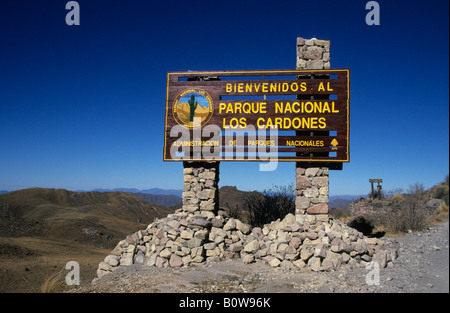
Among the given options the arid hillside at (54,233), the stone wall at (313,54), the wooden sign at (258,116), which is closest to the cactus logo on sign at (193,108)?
the wooden sign at (258,116)

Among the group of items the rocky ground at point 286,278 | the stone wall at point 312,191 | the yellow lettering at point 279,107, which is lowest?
the rocky ground at point 286,278

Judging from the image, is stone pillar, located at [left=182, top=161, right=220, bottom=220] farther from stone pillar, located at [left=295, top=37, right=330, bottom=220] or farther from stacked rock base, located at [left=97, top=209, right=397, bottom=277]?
stone pillar, located at [left=295, top=37, right=330, bottom=220]

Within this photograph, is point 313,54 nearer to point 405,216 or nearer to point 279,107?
point 279,107

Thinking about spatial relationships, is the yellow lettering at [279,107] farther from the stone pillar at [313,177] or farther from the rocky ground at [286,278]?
the rocky ground at [286,278]

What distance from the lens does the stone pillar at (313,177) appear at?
9859 mm

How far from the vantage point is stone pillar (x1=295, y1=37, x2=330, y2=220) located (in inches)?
388

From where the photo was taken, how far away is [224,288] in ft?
23.0

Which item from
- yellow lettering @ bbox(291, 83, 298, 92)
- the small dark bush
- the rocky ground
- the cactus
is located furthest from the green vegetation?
the cactus

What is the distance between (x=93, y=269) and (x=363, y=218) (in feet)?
37.6

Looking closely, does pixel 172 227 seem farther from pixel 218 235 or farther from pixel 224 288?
pixel 224 288

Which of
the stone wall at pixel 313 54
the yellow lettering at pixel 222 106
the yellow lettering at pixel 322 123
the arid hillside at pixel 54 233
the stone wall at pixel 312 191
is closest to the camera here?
the stone wall at pixel 312 191

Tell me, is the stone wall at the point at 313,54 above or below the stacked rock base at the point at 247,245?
above

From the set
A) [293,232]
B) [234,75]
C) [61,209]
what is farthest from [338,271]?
[61,209]

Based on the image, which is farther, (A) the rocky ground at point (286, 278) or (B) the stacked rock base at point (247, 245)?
(B) the stacked rock base at point (247, 245)
